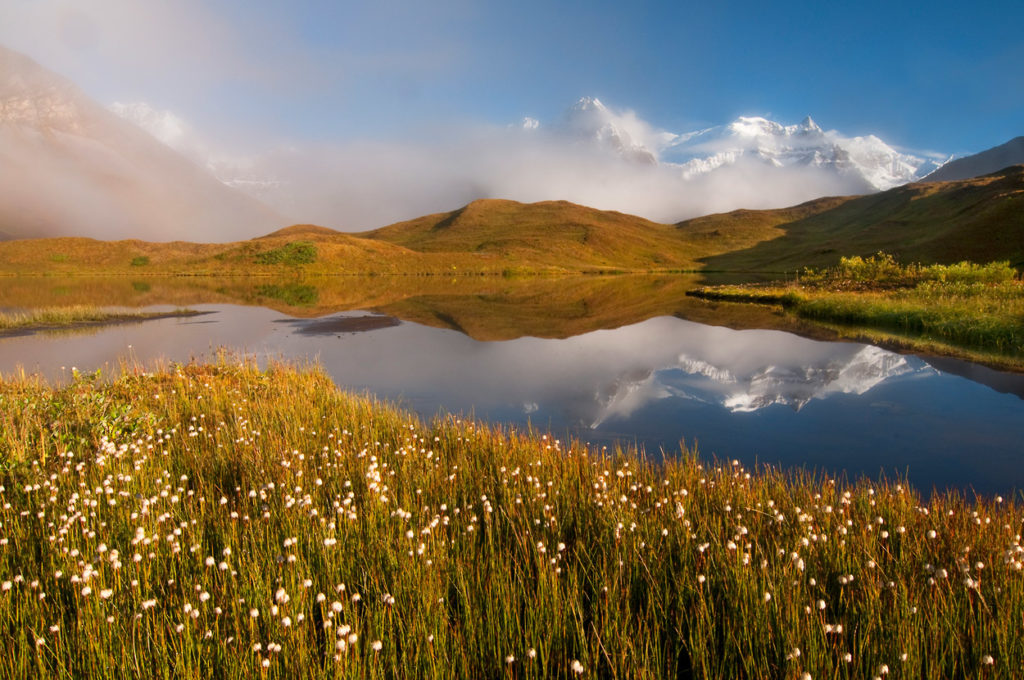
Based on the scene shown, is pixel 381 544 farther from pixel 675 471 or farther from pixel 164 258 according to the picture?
pixel 164 258

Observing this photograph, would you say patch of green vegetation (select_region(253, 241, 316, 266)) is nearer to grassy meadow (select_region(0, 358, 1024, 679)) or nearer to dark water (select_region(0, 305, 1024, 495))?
dark water (select_region(0, 305, 1024, 495))

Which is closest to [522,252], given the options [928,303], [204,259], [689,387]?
[204,259]

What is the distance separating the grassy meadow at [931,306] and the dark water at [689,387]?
12.9 feet

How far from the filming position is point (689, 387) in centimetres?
1783

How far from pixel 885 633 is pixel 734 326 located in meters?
31.5

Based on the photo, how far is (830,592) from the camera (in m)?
4.80

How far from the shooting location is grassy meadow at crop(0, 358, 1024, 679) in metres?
3.84

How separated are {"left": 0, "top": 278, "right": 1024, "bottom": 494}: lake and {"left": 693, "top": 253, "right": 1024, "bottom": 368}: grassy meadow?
3252 mm

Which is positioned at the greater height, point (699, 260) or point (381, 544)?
point (699, 260)

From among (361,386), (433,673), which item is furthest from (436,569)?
(361,386)

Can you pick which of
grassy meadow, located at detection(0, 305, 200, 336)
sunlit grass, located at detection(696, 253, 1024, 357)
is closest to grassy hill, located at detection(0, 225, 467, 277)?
grassy meadow, located at detection(0, 305, 200, 336)

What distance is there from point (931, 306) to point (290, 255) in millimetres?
112920

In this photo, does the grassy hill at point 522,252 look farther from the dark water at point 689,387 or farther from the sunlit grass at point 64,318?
the sunlit grass at point 64,318

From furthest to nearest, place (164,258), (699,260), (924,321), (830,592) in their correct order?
(699,260)
(164,258)
(924,321)
(830,592)
